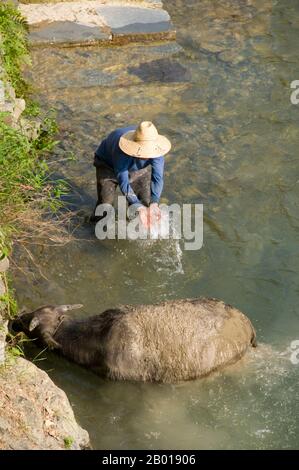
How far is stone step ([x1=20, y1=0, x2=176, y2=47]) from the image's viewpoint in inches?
474

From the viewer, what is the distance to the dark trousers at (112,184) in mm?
8508

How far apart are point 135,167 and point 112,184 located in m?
0.52

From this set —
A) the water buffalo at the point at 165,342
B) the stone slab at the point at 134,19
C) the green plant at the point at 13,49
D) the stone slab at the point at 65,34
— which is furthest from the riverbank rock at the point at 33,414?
the stone slab at the point at 134,19

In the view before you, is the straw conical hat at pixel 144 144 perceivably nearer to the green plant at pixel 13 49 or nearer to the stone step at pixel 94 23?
the green plant at pixel 13 49

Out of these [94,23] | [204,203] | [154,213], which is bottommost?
[204,203]

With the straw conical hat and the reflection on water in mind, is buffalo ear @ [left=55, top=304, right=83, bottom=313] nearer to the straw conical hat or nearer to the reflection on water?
the reflection on water

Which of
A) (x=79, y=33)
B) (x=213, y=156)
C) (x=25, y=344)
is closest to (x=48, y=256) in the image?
(x=25, y=344)

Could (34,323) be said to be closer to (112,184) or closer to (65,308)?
(65,308)

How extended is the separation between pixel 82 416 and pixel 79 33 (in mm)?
7319

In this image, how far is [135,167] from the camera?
8.20 m

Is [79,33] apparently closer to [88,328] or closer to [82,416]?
[88,328]

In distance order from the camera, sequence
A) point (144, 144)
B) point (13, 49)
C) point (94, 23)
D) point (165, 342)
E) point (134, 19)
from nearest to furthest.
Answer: point (165, 342) → point (144, 144) → point (13, 49) → point (94, 23) → point (134, 19)

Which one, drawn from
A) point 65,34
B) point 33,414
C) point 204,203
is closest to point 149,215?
point 204,203

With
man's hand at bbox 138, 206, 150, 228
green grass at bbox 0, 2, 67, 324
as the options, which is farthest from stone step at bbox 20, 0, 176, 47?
man's hand at bbox 138, 206, 150, 228
